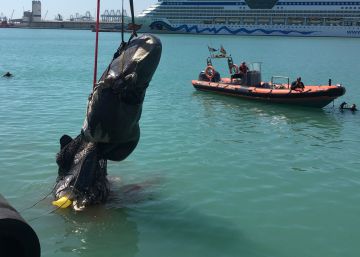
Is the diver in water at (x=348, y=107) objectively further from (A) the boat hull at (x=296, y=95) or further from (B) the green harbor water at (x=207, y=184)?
(B) the green harbor water at (x=207, y=184)

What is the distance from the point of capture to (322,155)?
1294 centimetres

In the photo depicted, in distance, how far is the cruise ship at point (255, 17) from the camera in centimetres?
11425

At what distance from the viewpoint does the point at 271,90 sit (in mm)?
21281

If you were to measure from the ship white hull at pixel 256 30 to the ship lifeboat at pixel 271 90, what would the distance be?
94460 mm

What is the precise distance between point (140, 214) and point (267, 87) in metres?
15.3

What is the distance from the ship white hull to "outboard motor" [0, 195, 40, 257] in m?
115

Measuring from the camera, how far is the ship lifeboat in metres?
20.3

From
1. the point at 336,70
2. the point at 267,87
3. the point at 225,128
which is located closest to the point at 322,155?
the point at 225,128

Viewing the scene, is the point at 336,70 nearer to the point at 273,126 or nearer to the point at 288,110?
the point at 288,110

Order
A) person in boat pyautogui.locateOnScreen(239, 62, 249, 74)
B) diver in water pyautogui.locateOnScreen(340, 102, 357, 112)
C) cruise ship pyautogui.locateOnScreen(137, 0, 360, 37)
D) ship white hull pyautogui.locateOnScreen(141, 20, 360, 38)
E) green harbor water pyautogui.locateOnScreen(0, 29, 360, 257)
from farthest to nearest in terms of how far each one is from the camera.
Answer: cruise ship pyautogui.locateOnScreen(137, 0, 360, 37) < ship white hull pyautogui.locateOnScreen(141, 20, 360, 38) < person in boat pyautogui.locateOnScreen(239, 62, 249, 74) < diver in water pyautogui.locateOnScreen(340, 102, 357, 112) < green harbor water pyautogui.locateOnScreen(0, 29, 360, 257)

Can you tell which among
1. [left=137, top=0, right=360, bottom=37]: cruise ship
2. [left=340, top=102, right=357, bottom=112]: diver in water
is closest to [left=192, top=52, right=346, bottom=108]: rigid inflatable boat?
[left=340, top=102, right=357, bottom=112]: diver in water

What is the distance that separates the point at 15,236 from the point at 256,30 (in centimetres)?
11734

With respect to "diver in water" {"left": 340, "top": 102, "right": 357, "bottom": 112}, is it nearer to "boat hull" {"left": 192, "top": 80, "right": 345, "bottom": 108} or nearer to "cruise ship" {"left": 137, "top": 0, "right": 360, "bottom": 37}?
"boat hull" {"left": 192, "top": 80, "right": 345, "bottom": 108}

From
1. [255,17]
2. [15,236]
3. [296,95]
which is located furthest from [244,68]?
[255,17]
